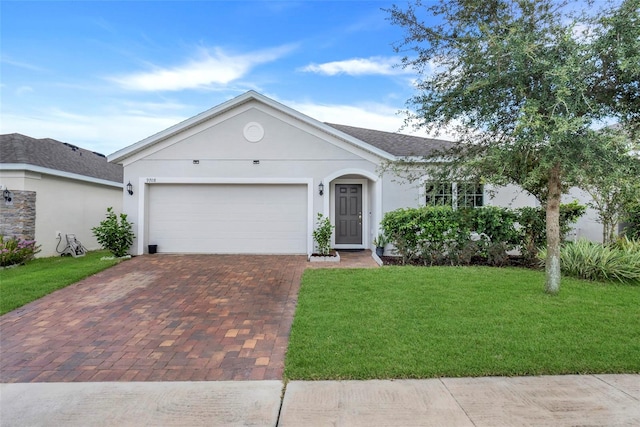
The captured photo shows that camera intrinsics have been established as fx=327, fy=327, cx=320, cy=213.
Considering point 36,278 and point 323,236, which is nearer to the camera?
point 36,278

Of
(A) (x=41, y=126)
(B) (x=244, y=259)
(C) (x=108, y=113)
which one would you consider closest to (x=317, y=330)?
(B) (x=244, y=259)

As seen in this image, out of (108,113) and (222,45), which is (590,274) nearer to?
(222,45)

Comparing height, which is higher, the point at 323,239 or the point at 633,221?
the point at 633,221

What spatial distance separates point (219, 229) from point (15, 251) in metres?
5.48

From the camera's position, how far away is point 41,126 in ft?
52.2

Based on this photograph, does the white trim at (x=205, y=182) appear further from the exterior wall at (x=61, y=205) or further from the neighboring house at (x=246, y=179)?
the exterior wall at (x=61, y=205)

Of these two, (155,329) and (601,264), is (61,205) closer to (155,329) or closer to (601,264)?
(155,329)

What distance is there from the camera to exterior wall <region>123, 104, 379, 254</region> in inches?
401

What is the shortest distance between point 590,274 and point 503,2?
5682 mm

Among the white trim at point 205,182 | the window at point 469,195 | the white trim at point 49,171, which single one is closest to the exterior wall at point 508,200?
the window at point 469,195

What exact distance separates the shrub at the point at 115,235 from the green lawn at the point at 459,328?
6236mm

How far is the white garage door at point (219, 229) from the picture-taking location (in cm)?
1043

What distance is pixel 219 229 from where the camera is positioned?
10.5 m

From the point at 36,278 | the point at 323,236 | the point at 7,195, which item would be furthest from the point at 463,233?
the point at 7,195
